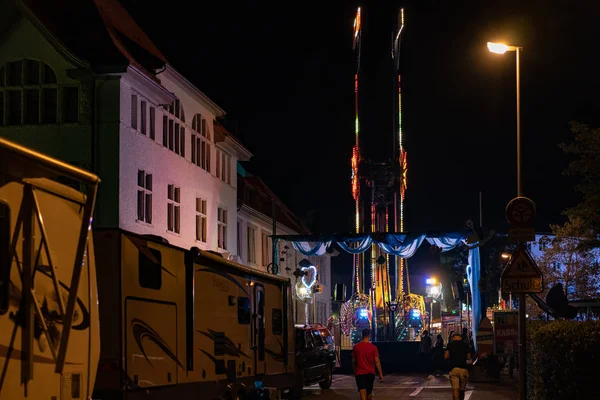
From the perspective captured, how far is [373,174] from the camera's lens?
172 ft

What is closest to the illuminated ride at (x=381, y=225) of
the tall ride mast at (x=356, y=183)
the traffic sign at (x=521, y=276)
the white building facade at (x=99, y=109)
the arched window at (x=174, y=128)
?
the tall ride mast at (x=356, y=183)

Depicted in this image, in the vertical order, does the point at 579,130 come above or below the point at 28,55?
below

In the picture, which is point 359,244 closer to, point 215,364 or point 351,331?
point 351,331

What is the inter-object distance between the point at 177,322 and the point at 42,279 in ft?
19.8

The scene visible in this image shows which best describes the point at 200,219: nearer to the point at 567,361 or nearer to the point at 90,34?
the point at 90,34

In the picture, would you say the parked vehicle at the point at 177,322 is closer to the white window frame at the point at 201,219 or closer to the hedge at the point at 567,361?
the hedge at the point at 567,361

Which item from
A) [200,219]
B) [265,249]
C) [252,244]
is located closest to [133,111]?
[200,219]

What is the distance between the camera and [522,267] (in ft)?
52.0

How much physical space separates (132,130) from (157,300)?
1914 centimetres

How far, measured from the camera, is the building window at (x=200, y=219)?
1540 inches

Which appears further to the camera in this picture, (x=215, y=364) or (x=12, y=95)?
(x=12, y=95)

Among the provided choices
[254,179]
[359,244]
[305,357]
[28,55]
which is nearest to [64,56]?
[28,55]

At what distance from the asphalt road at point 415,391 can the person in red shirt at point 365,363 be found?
8.24 m

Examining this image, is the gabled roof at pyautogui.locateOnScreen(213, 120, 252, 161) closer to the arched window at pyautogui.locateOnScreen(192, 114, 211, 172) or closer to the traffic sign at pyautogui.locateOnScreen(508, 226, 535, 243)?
the arched window at pyautogui.locateOnScreen(192, 114, 211, 172)
